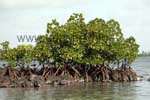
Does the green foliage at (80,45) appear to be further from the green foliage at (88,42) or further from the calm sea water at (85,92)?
the calm sea water at (85,92)

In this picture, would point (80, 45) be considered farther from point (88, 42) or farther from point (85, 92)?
point (85, 92)

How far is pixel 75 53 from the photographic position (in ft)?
215

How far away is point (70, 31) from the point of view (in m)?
65.9

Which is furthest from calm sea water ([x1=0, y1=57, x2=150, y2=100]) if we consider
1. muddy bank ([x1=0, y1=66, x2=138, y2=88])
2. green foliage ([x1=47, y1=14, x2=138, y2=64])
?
green foliage ([x1=47, y1=14, x2=138, y2=64])

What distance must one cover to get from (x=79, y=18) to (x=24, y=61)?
9.09 meters

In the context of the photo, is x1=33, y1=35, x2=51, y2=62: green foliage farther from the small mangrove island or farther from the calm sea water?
the calm sea water

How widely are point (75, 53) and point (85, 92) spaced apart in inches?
502

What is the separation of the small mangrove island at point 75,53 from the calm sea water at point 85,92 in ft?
13.6

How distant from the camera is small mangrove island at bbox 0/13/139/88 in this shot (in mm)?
64688

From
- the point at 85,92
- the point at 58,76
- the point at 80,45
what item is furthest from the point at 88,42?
the point at 85,92

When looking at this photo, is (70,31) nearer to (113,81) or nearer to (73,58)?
(73,58)

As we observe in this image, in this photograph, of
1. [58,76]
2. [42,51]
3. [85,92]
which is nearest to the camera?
[85,92]

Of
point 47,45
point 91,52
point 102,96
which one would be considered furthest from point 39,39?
point 102,96

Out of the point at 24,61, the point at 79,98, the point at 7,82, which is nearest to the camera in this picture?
the point at 79,98
